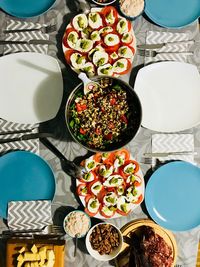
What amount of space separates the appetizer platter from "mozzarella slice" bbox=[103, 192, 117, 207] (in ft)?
0.48

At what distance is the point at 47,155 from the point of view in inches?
78.7

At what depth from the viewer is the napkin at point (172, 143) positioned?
78.2 inches

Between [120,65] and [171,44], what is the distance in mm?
262

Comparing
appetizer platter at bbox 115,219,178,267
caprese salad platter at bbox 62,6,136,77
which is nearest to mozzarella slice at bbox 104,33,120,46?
caprese salad platter at bbox 62,6,136,77

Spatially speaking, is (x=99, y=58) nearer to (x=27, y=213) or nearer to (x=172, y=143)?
(x=172, y=143)

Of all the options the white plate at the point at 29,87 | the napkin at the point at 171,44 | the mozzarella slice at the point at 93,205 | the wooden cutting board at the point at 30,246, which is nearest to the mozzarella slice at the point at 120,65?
the napkin at the point at 171,44

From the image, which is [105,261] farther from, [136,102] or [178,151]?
[136,102]

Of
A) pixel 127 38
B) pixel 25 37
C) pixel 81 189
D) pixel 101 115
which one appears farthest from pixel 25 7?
pixel 81 189

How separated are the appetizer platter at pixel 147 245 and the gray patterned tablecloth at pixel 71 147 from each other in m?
0.04

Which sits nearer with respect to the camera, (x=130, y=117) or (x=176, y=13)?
(x=130, y=117)

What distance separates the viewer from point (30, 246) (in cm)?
192

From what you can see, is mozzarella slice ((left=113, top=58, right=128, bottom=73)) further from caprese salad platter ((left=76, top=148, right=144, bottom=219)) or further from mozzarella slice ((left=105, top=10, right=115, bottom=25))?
caprese salad platter ((left=76, top=148, right=144, bottom=219))

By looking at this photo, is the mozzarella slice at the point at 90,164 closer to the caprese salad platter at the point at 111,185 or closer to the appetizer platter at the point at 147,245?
the caprese salad platter at the point at 111,185

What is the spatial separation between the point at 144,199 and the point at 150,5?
853 mm
